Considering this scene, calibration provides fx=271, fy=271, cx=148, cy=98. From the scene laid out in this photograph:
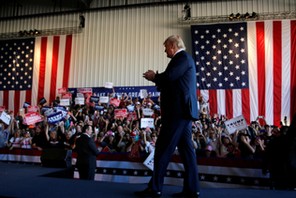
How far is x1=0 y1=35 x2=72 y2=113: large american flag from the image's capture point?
13.3 m

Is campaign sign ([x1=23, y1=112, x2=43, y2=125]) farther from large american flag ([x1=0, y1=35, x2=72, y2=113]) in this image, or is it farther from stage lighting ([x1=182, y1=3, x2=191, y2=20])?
stage lighting ([x1=182, y1=3, x2=191, y2=20])

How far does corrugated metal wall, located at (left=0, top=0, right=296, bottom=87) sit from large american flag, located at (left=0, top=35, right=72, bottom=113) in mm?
619

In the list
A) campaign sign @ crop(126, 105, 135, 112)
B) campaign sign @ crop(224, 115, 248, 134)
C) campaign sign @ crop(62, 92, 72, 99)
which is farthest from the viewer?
campaign sign @ crop(62, 92, 72, 99)

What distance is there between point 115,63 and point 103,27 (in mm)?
1964

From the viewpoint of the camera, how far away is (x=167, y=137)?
220cm

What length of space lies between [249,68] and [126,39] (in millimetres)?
5652

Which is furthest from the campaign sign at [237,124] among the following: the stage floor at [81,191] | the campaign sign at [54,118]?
the campaign sign at [54,118]

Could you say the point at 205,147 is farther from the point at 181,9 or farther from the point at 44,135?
the point at 181,9

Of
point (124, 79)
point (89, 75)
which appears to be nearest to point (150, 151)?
point (124, 79)

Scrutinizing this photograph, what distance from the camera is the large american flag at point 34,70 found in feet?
43.7

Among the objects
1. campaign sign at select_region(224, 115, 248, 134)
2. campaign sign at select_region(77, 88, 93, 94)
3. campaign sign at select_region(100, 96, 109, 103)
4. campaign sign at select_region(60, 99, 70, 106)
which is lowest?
campaign sign at select_region(224, 115, 248, 134)

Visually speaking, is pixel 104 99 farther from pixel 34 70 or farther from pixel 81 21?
pixel 34 70

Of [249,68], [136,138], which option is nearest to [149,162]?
[136,138]

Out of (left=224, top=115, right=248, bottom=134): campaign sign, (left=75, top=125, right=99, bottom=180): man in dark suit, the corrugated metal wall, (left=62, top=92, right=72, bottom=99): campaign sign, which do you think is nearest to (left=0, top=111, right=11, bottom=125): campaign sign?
(left=75, top=125, right=99, bottom=180): man in dark suit
